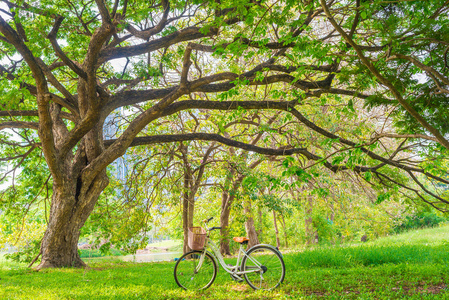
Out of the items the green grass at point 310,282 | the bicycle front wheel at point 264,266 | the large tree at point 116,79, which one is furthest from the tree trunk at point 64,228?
the bicycle front wheel at point 264,266

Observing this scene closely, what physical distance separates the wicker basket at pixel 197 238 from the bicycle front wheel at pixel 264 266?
2.29 ft

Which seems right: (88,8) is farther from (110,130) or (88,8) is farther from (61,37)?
(110,130)

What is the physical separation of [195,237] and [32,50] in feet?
15.3

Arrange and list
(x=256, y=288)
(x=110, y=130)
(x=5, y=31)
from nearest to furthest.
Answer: (x=256, y=288) → (x=5, y=31) → (x=110, y=130)

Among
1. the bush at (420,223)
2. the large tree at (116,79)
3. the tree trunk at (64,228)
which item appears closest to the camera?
the large tree at (116,79)

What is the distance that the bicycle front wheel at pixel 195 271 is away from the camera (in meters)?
4.77

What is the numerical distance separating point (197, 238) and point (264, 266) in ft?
3.58

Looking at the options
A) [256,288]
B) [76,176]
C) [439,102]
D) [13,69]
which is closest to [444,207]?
[439,102]

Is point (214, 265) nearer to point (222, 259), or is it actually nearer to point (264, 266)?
point (222, 259)

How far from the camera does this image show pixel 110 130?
10242mm

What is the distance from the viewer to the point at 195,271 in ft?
15.9

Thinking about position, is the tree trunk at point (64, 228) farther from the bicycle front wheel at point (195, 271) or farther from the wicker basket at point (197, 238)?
the wicker basket at point (197, 238)

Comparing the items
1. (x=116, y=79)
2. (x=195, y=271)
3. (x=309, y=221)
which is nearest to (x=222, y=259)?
(x=195, y=271)

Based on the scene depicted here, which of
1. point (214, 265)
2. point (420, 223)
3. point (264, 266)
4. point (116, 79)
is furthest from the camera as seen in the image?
point (420, 223)
